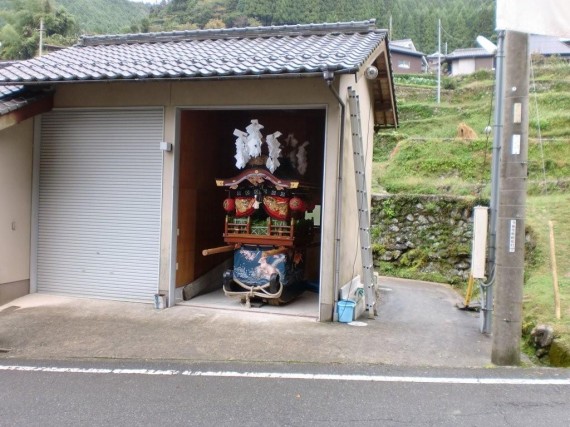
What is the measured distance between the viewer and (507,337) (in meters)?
5.86

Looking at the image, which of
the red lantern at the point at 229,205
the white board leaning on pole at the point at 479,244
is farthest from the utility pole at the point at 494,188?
the red lantern at the point at 229,205

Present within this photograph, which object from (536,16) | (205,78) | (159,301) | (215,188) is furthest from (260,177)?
(536,16)

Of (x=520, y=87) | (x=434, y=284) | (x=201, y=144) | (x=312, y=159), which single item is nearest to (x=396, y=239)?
(x=434, y=284)

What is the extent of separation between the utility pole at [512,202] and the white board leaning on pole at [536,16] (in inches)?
8.4

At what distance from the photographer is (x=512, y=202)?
585 centimetres

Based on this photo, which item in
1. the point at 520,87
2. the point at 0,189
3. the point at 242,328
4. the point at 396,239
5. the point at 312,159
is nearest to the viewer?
the point at 520,87

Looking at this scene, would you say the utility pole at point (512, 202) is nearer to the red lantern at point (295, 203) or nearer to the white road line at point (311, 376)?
the white road line at point (311, 376)

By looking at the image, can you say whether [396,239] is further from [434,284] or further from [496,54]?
[496,54]

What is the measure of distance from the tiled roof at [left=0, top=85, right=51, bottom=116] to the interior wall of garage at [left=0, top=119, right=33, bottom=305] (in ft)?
1.61

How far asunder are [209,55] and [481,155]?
1920cm

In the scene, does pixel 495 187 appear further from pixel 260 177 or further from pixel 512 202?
pixel 260 177

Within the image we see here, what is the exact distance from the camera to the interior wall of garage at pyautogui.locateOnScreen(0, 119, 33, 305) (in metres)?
8.67

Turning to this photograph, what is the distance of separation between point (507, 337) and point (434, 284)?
389 inches

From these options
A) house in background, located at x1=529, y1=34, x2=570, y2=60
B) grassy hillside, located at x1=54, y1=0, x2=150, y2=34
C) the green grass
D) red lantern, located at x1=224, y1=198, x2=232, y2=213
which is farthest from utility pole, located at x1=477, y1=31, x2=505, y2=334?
grassy hillside, located at x1=54, y1=0, x2=150, y2=34
